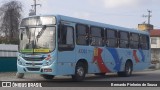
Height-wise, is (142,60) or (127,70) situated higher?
(142,60)

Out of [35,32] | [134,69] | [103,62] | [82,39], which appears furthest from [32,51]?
[134,69]

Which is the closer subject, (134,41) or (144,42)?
(134,41)

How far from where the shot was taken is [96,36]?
21.5m

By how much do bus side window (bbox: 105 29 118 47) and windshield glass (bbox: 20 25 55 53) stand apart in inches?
202

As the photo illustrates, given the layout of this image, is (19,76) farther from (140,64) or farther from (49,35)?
(140,64)

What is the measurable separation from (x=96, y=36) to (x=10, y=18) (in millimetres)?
58634

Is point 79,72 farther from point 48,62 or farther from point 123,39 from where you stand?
point 123,39

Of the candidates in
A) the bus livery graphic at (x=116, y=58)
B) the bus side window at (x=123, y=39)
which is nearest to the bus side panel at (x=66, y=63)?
the bus livery graphic at (x=116, y=58)

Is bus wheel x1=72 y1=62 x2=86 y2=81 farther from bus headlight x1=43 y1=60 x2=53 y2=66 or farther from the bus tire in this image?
the bus tire

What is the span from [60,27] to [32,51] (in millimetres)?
1741

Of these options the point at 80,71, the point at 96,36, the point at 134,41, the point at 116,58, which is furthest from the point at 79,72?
the point at 134,41

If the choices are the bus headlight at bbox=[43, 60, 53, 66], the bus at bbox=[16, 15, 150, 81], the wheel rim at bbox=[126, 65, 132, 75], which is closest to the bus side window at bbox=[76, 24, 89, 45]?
the bus at bbox=[16, 15, 150, 81]

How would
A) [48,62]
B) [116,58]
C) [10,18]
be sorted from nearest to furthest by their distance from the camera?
[48,62] < [116,58] < [10,18]

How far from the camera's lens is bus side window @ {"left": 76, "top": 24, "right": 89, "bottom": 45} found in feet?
64.7
